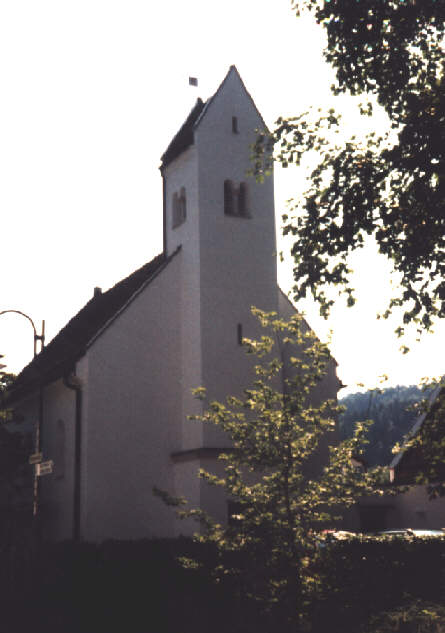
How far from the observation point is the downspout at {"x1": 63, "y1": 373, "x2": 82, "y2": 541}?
24.1 metres

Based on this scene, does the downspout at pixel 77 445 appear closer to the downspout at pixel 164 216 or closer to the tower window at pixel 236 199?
the downspout at pixel 164 216

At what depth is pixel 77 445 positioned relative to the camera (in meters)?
24.6

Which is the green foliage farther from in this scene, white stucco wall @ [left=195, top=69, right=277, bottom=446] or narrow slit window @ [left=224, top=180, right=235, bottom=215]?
narrow slit window @ [left=224, top=180, right=235, bottom=215]

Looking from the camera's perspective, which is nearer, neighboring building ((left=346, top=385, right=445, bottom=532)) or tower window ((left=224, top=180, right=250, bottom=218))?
neighboring building ((left=346, top=385, right=445, bottom=532))

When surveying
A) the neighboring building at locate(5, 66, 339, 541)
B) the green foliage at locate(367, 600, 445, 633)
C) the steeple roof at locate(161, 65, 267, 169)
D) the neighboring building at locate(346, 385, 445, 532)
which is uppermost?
the steeple roof at locate(161, 65, 267, 169)

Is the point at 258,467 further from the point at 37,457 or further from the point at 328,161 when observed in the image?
the point at 37,457

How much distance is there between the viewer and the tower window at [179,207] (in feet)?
92.0

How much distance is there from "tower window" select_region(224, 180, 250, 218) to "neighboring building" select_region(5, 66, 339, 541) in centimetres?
5

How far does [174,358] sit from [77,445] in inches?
174

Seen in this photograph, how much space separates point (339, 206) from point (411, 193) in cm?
118

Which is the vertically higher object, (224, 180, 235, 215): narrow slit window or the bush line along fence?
(224, 180, 235, 215): narrow slit window

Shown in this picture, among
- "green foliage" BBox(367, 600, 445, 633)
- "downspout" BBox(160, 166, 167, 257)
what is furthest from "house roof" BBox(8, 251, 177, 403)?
"green foliage" BBox(367, 600, 445, 633)

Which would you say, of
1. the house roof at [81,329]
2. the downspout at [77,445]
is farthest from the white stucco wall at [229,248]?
the downspout at [77,445]

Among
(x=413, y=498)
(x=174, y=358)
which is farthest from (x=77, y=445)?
(x=413, y=498)
